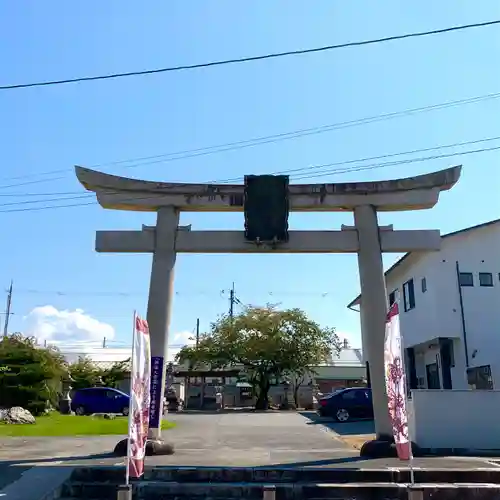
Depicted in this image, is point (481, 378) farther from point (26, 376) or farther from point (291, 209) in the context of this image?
point (26, 376)

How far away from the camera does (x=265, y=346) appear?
1471 inches

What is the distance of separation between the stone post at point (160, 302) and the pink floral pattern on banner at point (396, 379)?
482 cm

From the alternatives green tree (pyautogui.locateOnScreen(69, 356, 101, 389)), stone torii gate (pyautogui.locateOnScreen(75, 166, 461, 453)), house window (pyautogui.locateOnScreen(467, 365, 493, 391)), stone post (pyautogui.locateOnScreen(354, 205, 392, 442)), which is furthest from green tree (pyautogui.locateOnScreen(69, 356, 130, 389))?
stone post (pyautogui.locateOnScreen(354, 205, 392, 442))

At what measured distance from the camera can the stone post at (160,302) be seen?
1149cm

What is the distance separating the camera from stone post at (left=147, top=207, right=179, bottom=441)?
11492 millimetres

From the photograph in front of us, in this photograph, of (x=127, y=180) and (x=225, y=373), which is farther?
(x=225, y=373)

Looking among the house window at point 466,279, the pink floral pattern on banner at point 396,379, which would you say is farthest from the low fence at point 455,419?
the house window at point 466,279

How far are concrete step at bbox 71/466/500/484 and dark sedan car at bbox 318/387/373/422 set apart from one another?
15.0 m

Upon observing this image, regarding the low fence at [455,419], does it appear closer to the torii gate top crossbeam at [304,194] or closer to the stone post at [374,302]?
the stone post at [374,302]

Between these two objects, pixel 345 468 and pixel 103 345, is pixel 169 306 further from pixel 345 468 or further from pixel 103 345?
pixel 103 345

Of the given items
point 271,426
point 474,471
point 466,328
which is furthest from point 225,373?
point 474,471

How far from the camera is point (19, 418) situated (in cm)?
2216

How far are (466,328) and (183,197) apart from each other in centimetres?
1308

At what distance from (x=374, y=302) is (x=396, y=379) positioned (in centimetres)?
325
